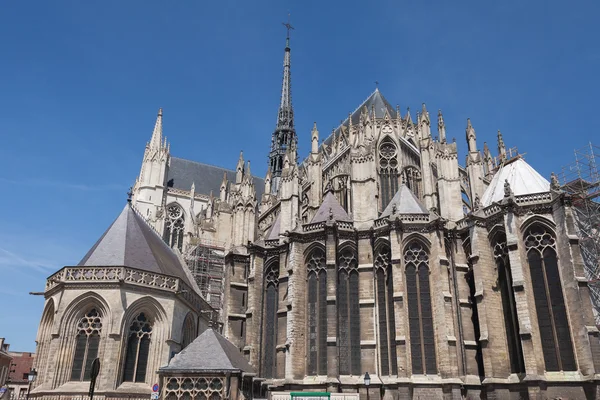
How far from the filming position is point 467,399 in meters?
19.1

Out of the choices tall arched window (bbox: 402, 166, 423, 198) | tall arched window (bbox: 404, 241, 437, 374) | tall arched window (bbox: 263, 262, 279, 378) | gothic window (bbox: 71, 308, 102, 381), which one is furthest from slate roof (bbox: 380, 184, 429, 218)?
gothic window (bbox: 71, 308, 102, 381)

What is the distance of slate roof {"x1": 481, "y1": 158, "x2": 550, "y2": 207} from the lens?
23.0m

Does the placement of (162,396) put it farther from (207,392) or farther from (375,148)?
(375,148)

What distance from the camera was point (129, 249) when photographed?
64.7 feet

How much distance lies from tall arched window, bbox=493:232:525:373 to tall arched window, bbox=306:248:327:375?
24.7 feet

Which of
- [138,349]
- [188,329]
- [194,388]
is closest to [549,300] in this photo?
[194,388]

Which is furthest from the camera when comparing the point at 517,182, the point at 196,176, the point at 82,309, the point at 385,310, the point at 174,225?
the point at 196,176

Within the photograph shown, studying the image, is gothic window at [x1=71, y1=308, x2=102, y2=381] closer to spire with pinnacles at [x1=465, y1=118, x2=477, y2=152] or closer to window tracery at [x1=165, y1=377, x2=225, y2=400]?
window tracery at [x1=165, y1=377, x2=225, y2=400]

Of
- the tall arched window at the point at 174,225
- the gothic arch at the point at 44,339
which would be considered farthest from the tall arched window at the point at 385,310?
the tall arched window at the point at 174,225

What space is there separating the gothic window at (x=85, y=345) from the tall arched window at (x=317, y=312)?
8665mm

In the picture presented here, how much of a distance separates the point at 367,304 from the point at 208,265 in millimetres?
16678

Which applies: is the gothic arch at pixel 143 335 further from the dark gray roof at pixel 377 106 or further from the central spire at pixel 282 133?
the central spire at pixel 282 133

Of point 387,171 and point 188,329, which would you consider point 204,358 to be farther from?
point 387,171

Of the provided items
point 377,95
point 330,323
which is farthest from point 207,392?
point 377,95
